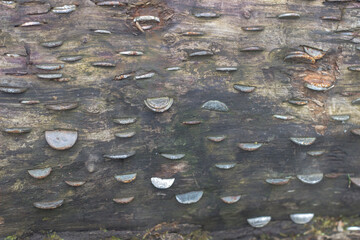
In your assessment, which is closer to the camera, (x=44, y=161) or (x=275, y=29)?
(x=44, y=161)

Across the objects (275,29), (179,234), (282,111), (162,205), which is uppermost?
(275,29)

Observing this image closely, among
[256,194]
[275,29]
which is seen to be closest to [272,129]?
[256,194]

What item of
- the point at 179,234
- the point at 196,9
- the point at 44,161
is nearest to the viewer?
the point at 44,161

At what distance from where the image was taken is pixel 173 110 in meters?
1.73

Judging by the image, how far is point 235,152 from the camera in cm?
179

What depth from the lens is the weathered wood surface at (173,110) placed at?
167 centimetres

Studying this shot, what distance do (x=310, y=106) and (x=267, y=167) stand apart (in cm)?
43

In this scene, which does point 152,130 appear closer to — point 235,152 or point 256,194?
point 235,152

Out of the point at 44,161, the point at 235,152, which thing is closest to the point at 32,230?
the point at 44,161

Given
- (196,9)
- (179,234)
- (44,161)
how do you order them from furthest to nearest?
(179,234) < (196,9) < (44,161)

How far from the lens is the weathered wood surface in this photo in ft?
5.48

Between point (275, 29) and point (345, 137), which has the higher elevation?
point (275, 29)

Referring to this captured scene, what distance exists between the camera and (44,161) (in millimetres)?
1647

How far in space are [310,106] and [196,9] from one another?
2.78 ft
